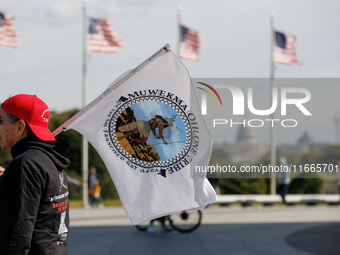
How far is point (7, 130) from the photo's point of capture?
2414mm

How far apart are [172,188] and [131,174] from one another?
12.8 inches

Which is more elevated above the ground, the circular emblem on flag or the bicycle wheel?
the circular emblem on flag

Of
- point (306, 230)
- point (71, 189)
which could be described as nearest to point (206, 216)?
point (306, 230)

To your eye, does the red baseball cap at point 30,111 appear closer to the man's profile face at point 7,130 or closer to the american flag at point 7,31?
the man's profile face at point 7,130

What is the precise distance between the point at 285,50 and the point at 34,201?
59.1ft

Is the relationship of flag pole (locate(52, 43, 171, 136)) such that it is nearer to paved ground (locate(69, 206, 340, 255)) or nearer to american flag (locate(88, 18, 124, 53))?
paved ground (locate(69, 206, 340, 255))

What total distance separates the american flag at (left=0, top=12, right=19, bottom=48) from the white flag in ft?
41.3

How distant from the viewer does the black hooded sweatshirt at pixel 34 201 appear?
82.2 inches

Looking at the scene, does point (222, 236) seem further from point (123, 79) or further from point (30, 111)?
point (30, 111)

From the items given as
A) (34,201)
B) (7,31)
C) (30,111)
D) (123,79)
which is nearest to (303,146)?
(7,31)

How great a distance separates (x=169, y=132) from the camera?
3512 millimetres

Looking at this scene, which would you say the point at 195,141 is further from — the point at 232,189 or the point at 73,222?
the point at 232,189

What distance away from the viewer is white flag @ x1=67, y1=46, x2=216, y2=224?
11.2 ft

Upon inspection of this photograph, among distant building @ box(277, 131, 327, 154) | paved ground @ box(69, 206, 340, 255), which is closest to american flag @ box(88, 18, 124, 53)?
paved ground @ box(69, 206, 340, 255)
